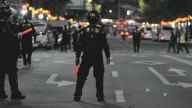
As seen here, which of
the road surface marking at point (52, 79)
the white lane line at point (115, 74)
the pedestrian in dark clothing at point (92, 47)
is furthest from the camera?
the white lane line at point (115, 74)

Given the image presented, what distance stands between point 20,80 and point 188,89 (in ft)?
16.4

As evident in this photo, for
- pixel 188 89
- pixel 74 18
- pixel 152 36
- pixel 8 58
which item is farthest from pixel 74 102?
pixel 74 18

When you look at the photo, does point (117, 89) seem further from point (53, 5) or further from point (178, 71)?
point (53, 5)

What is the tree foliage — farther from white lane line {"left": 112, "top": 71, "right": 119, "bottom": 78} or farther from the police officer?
the police officer

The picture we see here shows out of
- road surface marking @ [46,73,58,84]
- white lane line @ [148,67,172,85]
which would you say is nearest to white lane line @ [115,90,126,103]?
white lane line @ [148,67,172,85]

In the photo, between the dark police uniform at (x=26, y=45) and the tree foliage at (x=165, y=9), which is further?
the tree foliage at (x=165, y=9)

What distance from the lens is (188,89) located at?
16.9m

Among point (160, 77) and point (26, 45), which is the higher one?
point (26, 45)

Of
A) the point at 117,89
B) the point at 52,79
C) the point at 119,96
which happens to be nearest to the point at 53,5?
the point at 52,79

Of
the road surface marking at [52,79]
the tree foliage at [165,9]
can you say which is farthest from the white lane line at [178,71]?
the tree foliage at [165,9]

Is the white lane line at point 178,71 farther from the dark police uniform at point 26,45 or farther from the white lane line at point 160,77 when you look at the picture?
the dark police uniform at point 26,45

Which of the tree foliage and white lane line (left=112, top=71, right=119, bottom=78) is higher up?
white lane line (left=112, top=71, right=119, bottom=78)

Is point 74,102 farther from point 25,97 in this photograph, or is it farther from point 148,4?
point 148,4

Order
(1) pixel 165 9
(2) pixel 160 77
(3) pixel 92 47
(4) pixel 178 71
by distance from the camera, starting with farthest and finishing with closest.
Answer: (1) pixel 165 9
(4) pixel 178 71
(2) pixel 160 77
(3) pixel 92 47
